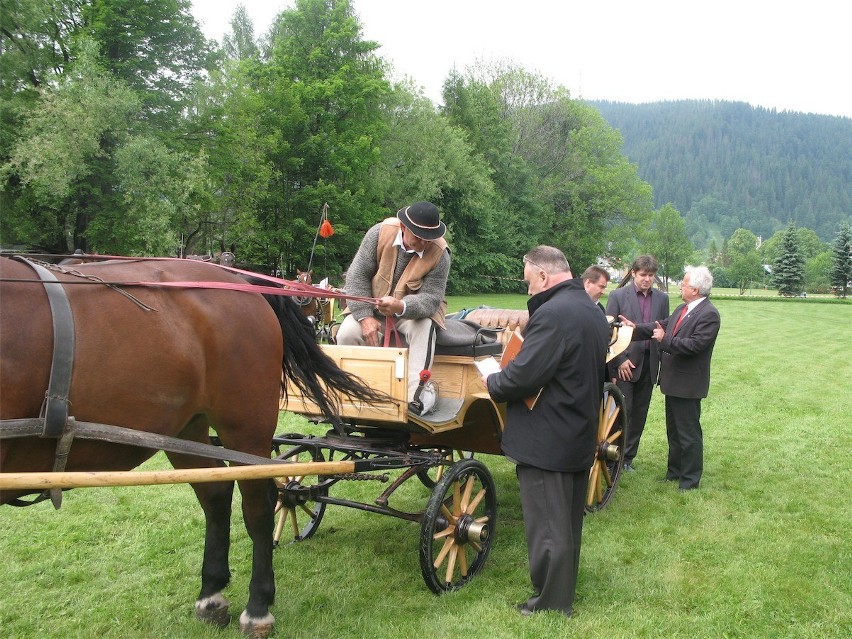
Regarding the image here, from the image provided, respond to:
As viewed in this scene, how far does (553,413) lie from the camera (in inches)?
145

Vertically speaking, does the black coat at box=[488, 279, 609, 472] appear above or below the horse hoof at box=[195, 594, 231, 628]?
above

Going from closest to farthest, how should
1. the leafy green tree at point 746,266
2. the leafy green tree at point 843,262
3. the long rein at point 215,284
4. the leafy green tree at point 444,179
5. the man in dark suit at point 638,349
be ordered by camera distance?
the long rein at point 215,284, the man in dark suit at point 638,349, the leafy green tree at point 444,179, the leafy green tree at point 843,262, the leafy green tree at point 746,266

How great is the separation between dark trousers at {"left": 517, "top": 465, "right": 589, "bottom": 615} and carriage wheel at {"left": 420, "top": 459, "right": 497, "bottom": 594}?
0.51 m

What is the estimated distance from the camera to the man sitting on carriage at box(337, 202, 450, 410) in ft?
13.9

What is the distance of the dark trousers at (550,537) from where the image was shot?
3.70 metres

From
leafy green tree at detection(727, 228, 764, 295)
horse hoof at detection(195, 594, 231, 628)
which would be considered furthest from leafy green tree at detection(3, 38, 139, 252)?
leafy green tree at detection(727, 228, 764, 295)

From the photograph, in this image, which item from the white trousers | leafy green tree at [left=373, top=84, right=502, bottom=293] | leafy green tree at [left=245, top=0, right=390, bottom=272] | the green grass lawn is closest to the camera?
the green grass lawn

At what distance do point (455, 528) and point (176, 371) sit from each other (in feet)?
6.52

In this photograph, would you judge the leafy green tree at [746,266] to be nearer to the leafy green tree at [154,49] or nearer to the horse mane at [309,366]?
the leafy green tree at [154,49]

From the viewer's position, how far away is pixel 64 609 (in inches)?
148

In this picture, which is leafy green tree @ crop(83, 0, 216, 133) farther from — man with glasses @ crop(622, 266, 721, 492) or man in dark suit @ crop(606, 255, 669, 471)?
man with glasses @ crop(622, 266, 721, 492)

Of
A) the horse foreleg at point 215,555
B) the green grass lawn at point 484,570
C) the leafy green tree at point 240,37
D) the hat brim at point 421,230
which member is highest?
the leafy green tree at point 240,37

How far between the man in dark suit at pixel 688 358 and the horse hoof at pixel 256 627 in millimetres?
4162

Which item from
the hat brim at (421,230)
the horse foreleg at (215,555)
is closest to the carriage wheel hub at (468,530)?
the horse foreleg at (215,555)
